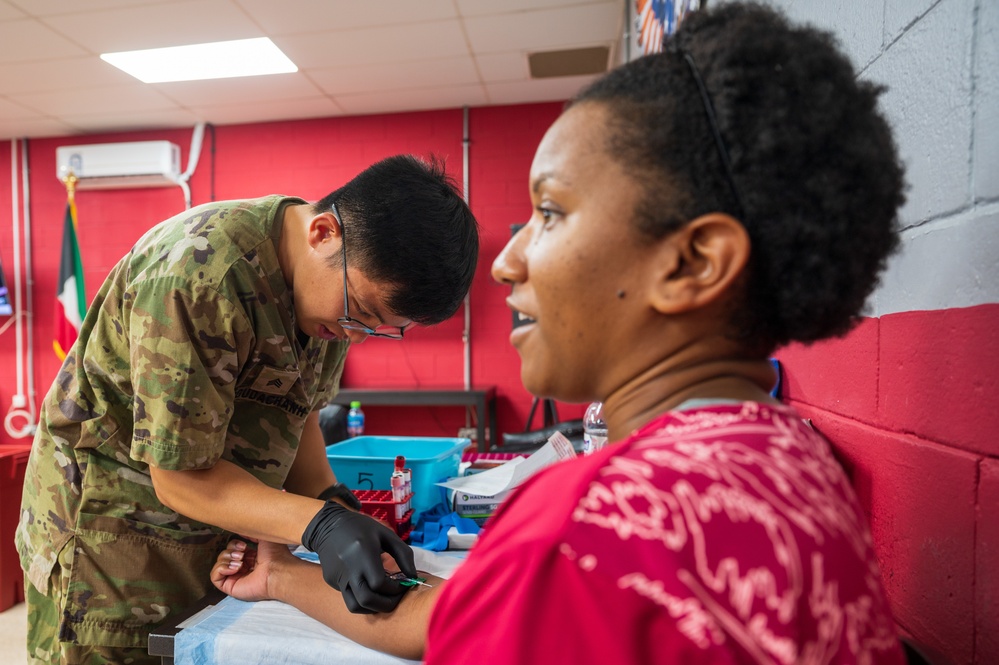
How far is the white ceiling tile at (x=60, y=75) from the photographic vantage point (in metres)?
3.67

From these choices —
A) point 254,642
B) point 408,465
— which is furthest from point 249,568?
point 408,465

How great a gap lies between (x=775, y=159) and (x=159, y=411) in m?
0.97

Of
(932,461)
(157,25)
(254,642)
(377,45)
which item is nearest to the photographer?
(932,461)

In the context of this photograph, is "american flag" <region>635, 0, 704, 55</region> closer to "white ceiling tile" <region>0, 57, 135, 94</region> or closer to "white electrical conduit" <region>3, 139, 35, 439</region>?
"white ceiling tile" <region>0, 57, 135, 94</region>

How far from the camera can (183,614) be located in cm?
104

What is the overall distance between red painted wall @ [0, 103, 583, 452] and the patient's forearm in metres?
3.41

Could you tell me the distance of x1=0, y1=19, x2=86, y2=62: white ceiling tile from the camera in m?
3.24

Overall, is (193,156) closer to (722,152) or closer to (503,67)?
(503,67)

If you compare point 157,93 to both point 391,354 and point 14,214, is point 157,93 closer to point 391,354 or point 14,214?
point 14,214

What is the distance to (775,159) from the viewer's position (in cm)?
50

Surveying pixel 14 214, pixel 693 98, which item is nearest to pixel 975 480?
pixel 693 98

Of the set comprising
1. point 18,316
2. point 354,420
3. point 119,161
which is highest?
point 119,161

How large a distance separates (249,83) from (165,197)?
4.86 feet

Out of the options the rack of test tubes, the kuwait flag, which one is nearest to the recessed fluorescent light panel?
the kuwait flag
